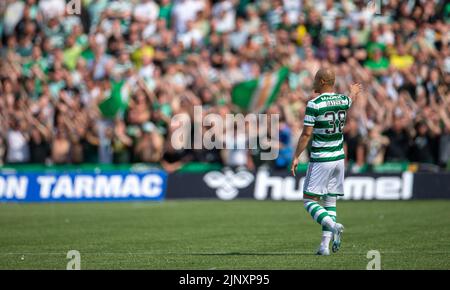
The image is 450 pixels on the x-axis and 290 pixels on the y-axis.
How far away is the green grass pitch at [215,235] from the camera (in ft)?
42.2

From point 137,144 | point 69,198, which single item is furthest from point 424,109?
point 69,198

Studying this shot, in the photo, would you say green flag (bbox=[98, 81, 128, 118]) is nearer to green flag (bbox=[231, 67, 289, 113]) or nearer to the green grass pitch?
the green grass pitch

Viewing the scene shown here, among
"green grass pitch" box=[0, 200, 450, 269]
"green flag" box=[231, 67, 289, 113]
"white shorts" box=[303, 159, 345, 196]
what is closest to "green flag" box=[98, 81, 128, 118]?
"green grass pitch" box=[0, 200, 450, 269]

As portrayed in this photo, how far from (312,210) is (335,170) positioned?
2.14ft

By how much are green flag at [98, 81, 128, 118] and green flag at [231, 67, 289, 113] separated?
314cm

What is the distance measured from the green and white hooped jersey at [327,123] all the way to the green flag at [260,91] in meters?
12.8

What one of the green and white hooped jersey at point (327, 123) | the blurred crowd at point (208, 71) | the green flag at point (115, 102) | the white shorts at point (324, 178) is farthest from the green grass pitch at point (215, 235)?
the green flag at point (115, 102)

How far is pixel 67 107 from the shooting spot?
2772cm

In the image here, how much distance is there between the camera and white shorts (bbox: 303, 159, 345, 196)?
13430 mm

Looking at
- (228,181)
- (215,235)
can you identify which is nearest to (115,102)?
(228,181)

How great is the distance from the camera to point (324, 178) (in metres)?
13.5

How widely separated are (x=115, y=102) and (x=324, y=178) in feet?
46.5

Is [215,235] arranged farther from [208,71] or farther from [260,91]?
[208,71]
